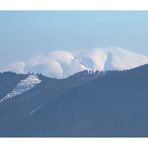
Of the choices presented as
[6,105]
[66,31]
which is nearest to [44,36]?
[66,31]

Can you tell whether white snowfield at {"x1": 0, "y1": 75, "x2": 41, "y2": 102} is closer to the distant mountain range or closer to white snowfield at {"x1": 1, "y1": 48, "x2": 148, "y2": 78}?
the distant mountain range

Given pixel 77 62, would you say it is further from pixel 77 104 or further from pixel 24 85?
pixel 24 85

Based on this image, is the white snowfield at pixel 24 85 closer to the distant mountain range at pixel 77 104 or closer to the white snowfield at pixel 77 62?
the distant mountain range at pixel 77 104

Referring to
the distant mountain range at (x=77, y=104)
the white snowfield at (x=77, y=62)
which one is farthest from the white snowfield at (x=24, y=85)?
the white snowfield at (x=77, y=62)

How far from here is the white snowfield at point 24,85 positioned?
10891 millimetres

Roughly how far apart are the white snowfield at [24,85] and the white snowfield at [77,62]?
0.36ft

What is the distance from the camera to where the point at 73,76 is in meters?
10.8

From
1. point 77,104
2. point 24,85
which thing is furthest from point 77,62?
point 24,85

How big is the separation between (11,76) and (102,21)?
1.45 metres

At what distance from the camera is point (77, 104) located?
1077 cm

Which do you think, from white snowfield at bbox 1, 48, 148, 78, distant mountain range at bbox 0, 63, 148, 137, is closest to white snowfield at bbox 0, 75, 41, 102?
distant mountain range at bbox 0, 63, 148, 137

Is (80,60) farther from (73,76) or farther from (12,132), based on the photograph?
(12,132)

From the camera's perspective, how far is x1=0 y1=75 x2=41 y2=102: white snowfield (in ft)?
35.7

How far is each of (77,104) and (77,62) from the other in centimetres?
57
